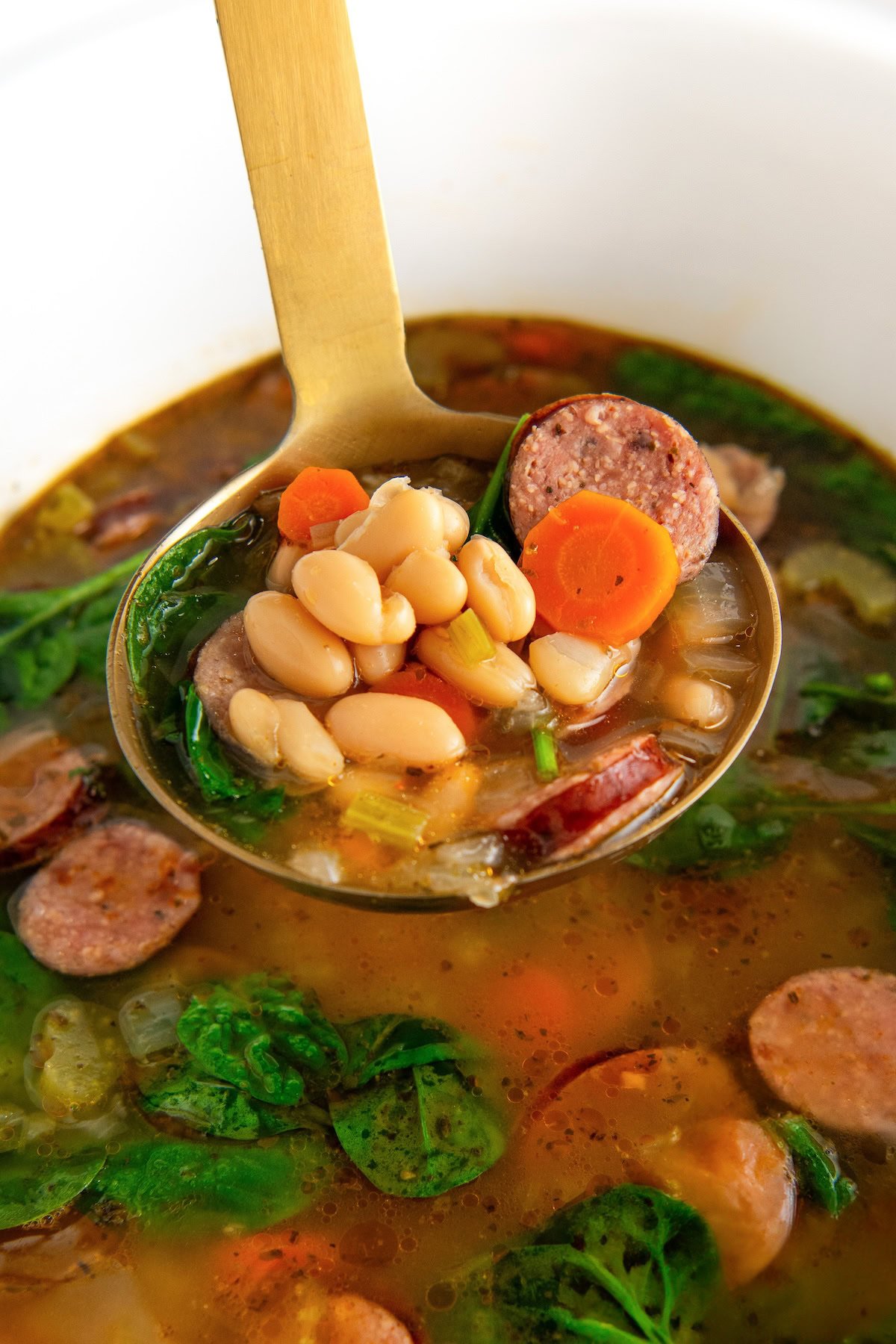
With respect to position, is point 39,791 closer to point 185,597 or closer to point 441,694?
point 185,597

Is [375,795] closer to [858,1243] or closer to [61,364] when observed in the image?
[858,1243]

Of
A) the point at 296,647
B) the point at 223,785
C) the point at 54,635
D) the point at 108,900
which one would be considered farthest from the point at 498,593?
the point at 54,635

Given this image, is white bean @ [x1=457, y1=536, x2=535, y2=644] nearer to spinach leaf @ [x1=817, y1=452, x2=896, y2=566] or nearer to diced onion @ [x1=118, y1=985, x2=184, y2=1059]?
diced onion @ [x1=118, y1=985, x2=184, y2=1059]

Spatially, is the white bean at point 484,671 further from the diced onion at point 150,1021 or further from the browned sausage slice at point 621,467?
the diced onion at point 150,1021

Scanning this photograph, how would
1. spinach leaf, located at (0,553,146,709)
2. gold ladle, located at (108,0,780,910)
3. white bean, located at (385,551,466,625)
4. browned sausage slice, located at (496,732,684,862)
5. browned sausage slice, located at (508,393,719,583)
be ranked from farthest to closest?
spinach leaf, located at (0,553,146,709), browned sausage slice, located at (508,393,719,583), gold ladle, located at (108,0,780,910), white bean, located at (385,551,466,625), browned sausage slice, located at (496,732,684,862)

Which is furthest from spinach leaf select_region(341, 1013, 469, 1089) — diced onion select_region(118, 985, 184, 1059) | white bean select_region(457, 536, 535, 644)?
white bean select_region(457, 536, 535, 644)
